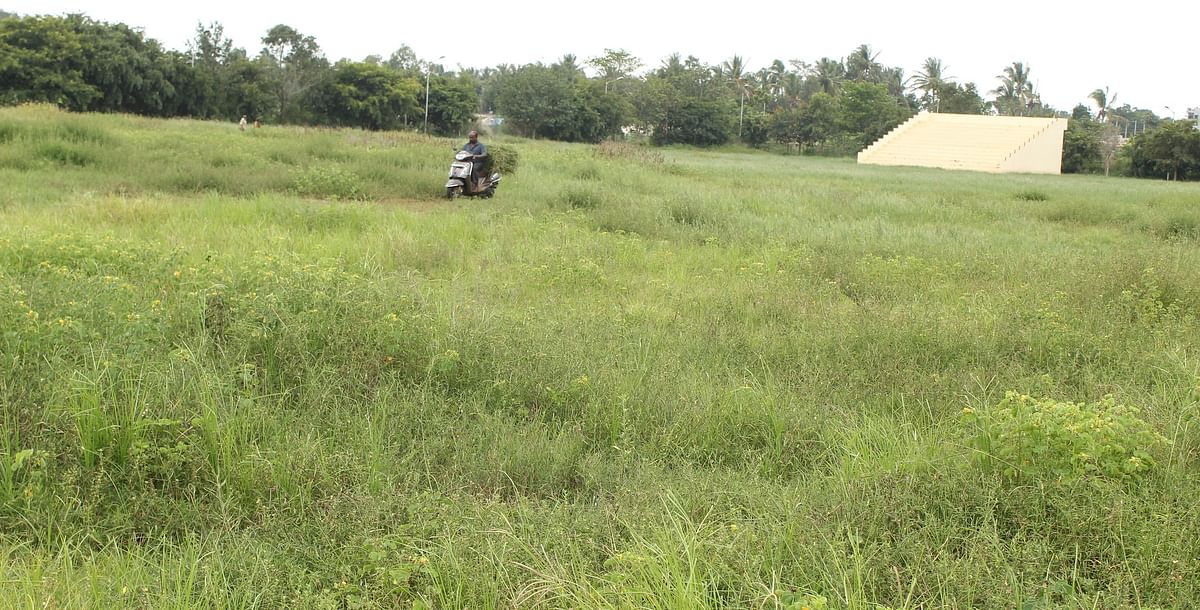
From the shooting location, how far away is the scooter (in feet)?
41.9

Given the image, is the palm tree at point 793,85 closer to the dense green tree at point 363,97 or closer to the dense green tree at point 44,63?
the dense green tree at point 363,97

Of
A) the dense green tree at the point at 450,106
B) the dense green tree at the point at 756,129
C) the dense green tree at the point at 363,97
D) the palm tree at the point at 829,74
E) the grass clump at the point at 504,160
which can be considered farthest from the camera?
the palm tree at the point at 829,74

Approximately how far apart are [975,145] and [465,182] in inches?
1668

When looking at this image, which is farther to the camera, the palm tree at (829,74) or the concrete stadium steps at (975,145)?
the palm tree at (829,74)

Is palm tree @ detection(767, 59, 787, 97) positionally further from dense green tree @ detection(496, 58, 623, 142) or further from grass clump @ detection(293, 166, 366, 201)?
grass clump @ detection(293, 166, 366, 201)

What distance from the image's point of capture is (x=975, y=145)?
4775 cm

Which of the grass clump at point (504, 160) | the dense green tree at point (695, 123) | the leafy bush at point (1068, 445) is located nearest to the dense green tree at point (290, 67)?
the dense green tree at point (695, 123)

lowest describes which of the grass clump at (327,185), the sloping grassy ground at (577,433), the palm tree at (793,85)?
the sloping grassy ground at (577,433)

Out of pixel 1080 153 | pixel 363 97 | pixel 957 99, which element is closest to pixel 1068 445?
pixel 363 97

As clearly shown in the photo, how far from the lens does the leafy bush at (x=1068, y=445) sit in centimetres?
296

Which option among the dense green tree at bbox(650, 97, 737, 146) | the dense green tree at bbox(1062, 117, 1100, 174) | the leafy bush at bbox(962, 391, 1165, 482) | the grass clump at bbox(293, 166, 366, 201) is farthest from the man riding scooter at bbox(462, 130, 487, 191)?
the dense green tree at bbox(650, 97, 737, 146)

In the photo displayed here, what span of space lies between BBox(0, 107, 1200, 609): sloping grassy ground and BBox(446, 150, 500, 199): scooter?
215 inches

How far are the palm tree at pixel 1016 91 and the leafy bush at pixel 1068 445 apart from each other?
256 feet

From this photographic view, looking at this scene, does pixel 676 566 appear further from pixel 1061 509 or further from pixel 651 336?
pixel 651 336
